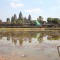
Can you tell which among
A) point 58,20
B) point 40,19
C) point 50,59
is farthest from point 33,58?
point 40,19

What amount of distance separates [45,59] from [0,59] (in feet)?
10.6

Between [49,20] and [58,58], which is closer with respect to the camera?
[58,58]

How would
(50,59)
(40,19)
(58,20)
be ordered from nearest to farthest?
1. (50,59)
2. (58,20)
3. (40,19)

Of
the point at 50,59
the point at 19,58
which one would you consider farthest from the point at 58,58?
the point at 19,58

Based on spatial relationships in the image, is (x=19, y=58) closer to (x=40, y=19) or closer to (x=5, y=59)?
(x=5, y=59)

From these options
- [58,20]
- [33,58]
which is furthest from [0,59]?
[58,20]

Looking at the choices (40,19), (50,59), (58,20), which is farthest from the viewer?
(40,19)

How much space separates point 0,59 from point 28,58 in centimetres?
203

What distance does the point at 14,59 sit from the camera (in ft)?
45.2

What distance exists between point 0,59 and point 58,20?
4193 inches

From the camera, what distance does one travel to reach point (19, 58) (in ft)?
46.1

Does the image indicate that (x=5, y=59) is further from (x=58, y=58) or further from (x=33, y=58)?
(x=58, y=58)

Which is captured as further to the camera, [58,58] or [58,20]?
[58,20]

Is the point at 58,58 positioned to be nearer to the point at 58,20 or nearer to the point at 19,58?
the point at 19,58
